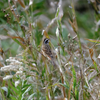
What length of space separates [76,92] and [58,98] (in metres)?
0.16

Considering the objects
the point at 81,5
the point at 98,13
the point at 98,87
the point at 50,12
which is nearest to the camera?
the point at 98,87

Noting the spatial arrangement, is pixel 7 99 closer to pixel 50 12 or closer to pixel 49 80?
pixel 49 80

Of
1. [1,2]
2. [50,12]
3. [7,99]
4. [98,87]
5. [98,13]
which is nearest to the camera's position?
[98,87]

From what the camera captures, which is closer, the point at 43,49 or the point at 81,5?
the point at 43,49

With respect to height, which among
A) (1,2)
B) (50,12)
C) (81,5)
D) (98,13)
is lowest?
(98,13)

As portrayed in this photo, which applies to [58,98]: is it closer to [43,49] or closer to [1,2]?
[43,49]

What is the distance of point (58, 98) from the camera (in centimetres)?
86

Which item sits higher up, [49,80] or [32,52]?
[32,52]

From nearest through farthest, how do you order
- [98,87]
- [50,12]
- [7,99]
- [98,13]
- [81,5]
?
[98,87] → [7,99] → [98,13] → [50,12] → [81,5]

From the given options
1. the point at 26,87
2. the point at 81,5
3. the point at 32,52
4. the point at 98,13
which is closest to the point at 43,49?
the point at 32,52

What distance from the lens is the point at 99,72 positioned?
0.73 metres

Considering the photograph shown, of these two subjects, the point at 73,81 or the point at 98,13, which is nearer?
the point at 73,81

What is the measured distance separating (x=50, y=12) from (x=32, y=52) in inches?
81.0

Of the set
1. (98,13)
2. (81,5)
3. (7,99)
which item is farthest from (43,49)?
(81,5)
